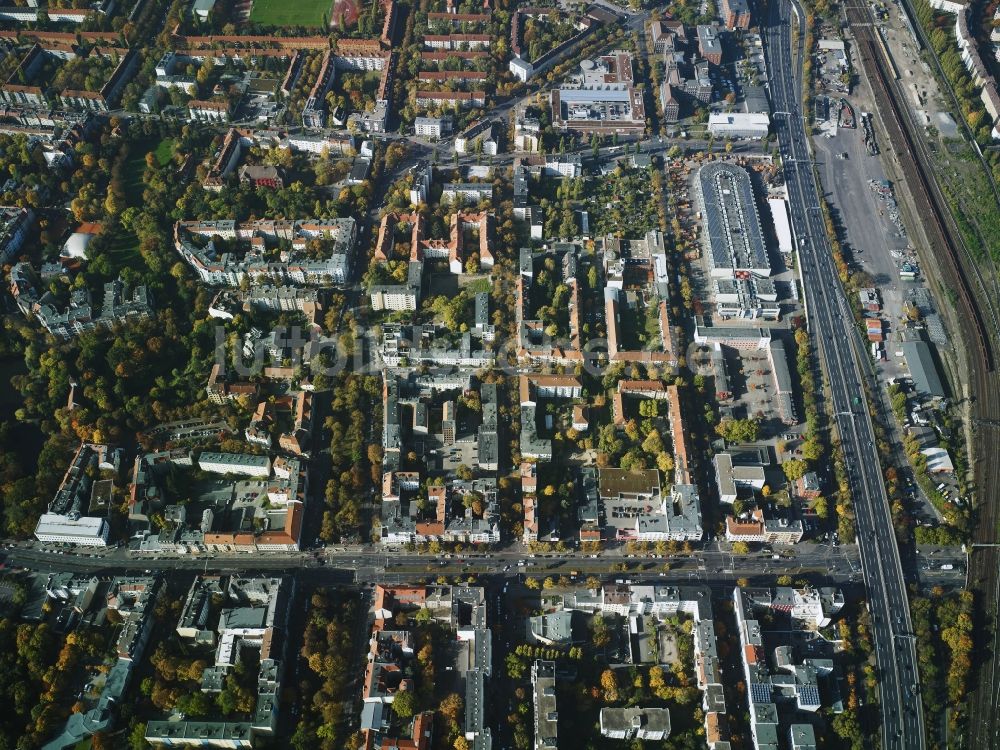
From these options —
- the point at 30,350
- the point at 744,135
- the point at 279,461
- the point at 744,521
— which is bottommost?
the point at 744,521

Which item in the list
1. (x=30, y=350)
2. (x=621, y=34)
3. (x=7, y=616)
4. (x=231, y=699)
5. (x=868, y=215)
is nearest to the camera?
(x=231, y=699)

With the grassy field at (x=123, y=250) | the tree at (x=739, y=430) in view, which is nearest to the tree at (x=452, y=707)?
the tree at (x=739, y=430)

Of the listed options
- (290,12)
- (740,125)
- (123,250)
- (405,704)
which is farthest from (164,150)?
(405,704)

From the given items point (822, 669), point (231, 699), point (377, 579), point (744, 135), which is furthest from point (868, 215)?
point (231, 699)

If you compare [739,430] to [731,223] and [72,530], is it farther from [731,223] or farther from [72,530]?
[72,530]

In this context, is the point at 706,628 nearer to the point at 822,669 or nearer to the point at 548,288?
the point at 822,669

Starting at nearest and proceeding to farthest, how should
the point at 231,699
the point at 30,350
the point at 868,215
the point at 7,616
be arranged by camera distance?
the point at 231,699 < the point at 7,616 < the point at 30,350 < the point at 868,215

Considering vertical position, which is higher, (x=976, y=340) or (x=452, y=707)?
(x=976, y=340)

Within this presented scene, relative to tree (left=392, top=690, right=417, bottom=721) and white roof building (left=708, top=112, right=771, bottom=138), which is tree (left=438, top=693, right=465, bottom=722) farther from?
white roof building (left=708, top=112, right=771, bottom=138)
